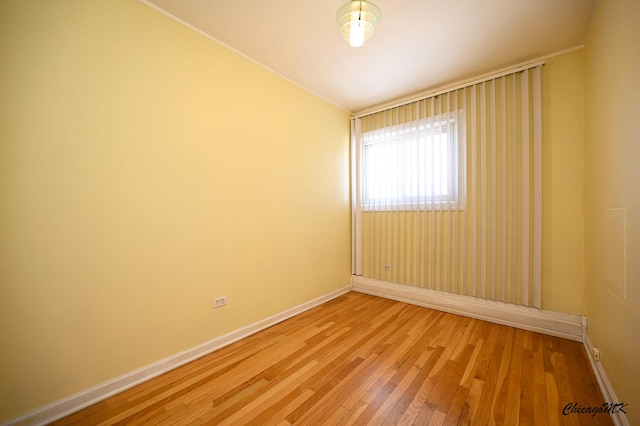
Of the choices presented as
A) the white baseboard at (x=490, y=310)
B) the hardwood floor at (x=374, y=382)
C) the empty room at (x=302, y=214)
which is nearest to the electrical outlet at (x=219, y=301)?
the empty room at (x=302, y=214)

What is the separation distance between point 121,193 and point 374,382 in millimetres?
2247

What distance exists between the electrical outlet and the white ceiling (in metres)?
2.41

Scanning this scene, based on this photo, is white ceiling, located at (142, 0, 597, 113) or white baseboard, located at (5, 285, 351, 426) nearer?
white baseboard, located at (5, 285, 351, 426)

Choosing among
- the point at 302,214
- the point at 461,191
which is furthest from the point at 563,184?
the point at 302,214

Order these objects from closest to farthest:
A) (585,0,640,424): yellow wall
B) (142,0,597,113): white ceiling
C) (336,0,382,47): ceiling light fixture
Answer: (585,0,640,424): yellow wall, (336,0,382,47): ceiling light fixture, (142,0,597,113): white ceiling

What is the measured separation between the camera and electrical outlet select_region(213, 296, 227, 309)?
7.09 feet

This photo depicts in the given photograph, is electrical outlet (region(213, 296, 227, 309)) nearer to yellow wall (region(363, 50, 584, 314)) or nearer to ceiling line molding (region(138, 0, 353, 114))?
ceiling line molding (region(138, 0, 353, 114))

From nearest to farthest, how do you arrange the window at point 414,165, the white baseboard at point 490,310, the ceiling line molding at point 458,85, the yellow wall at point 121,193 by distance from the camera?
1. the yellow wall at point 121,193
2. the white baseboard at point 490,310
3. the ceiling line molding at point 458,85
4. the window at point 414,165

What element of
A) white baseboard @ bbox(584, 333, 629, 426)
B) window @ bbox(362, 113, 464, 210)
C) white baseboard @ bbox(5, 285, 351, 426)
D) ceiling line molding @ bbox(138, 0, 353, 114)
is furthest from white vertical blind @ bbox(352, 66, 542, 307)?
white baseboard @ bbox(5, 285, 351, 426)

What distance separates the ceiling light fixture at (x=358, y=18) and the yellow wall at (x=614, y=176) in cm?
136

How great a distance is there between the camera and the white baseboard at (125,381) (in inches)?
53.9

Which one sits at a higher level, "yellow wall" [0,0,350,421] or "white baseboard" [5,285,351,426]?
"yellow wall" [0,0,350,421]

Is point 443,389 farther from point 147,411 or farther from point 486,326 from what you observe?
point 147,411

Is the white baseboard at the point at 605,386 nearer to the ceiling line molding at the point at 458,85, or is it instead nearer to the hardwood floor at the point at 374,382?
the hardwood floor at the point at 374,382
